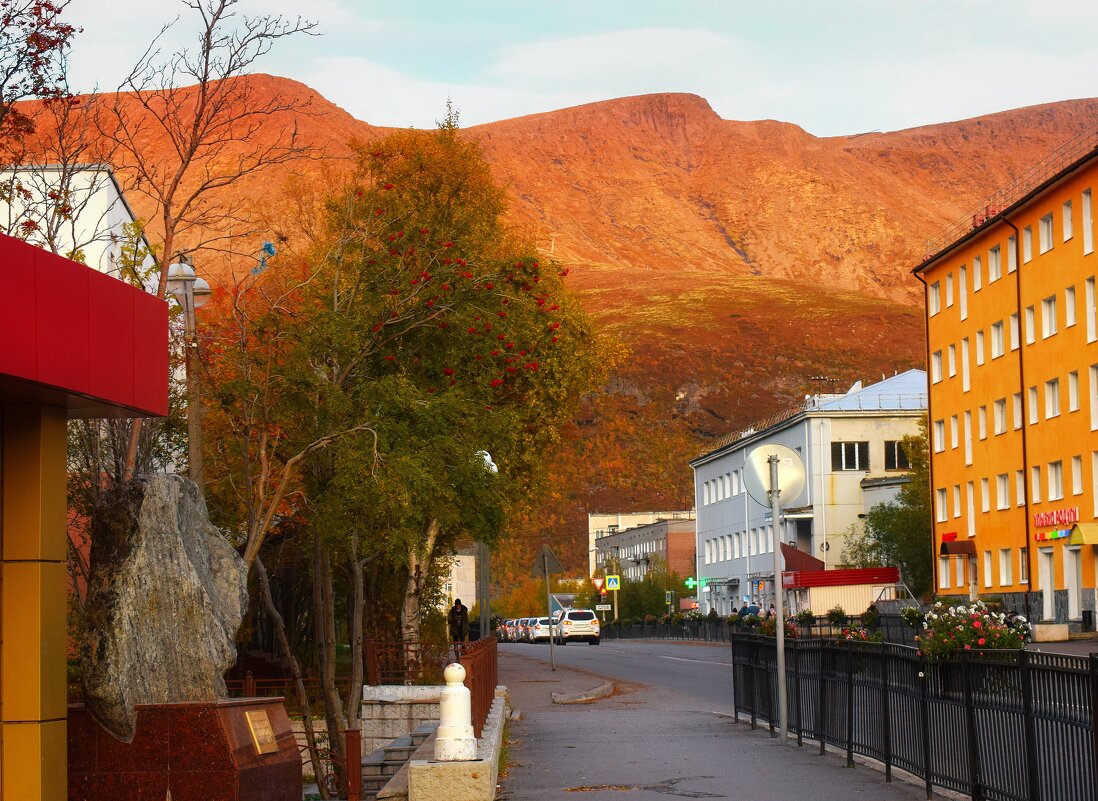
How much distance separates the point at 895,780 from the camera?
13.2 metres

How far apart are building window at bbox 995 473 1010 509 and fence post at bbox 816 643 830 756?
1759 inches

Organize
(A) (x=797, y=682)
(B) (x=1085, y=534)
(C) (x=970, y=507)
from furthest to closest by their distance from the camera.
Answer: (C) (x=970, y=507) → (B) (x=1085, y=534) → (A) (x=797, y=682)

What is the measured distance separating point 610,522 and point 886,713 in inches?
5974

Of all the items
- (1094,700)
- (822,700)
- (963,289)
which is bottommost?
(822,700)

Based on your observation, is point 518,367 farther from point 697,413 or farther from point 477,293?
point 697,413

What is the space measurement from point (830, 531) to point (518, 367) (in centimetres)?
6071

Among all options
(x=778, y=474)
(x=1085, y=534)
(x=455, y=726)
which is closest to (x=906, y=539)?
(x=1085, y=534)

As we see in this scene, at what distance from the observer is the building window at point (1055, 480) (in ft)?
174

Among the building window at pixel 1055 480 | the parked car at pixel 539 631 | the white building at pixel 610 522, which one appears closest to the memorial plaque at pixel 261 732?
the building window at pixel 1055 480

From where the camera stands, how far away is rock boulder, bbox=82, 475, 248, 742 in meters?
10.5

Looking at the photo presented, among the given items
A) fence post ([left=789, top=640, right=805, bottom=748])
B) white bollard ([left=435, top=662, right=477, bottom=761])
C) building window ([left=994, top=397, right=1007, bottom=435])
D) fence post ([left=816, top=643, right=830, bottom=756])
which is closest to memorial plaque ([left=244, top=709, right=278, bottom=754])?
white bollard ([left=435, top=662, right=477, bottom=761])

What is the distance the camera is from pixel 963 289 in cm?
6419

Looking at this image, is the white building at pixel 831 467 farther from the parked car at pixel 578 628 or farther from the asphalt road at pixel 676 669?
the asphalt road at pixel 676 669

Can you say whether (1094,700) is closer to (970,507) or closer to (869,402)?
(970,507)
